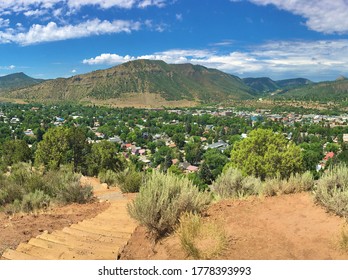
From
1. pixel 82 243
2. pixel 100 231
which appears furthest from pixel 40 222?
pixel 82 243

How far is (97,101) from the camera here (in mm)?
198750

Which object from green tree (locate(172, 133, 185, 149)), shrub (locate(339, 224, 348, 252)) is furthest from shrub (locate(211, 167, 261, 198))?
green tree (locate(172, 133, 185, 149))

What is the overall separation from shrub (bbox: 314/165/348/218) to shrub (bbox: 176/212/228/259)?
2.46 m

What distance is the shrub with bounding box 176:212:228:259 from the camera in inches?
174

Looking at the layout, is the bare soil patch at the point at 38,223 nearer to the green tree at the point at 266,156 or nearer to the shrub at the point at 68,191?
the shrub at the point at 68,191

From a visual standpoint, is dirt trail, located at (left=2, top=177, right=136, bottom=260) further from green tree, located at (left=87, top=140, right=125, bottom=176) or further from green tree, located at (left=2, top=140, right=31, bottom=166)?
green tree, located at (left=2, top=140, right=31, bottom=166)

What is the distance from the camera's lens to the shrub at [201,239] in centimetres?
443

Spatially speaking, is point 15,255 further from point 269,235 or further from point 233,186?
point 233,186

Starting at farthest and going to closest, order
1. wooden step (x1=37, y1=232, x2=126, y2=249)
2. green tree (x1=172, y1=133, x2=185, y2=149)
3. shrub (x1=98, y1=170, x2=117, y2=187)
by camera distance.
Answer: green tree (x1=172, y1=133, x2=185, y2=149) < shrub (x1=98, y1=170, x2=117, y2=187) < wooden step (x1=37, y1=232, x2=126, y2=249)

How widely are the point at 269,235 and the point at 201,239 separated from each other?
3.79 ft

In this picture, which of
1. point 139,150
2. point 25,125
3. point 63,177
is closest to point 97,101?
point 25,125

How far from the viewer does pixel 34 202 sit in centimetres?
948

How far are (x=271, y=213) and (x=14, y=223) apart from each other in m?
5.58

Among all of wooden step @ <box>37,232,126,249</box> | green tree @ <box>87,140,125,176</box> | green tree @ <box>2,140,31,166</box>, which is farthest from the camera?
green tree @ <box>2,140,31,166</box>
